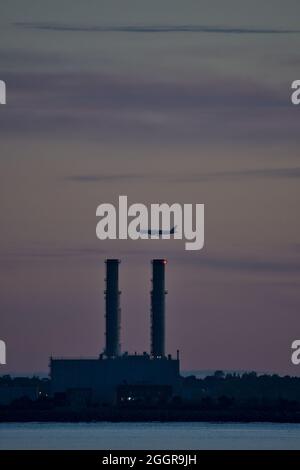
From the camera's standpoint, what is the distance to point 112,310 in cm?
10962

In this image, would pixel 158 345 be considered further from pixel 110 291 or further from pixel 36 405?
pixel 36 405

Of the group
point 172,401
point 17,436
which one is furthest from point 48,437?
point 172,401

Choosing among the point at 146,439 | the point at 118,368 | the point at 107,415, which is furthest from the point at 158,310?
the point at 146,439

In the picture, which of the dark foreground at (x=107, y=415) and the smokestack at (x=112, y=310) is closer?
the smokestack at (x=112, y=310)

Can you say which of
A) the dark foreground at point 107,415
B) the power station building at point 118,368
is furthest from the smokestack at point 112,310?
the dark foreground at point 107,415

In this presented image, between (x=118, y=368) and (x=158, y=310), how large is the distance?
4410mm

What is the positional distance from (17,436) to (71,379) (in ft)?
98.3

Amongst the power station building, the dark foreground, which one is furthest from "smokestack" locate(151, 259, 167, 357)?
the dark foreground

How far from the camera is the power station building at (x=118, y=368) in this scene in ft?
361

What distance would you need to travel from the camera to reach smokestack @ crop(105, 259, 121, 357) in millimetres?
109625

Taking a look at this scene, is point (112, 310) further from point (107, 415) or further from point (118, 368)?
point (107, 415)

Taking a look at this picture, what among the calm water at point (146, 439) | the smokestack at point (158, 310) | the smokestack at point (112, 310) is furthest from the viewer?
Result: the smokestack at point (158, 310)

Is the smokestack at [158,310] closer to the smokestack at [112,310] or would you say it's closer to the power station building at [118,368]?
the power station building at [118,368]

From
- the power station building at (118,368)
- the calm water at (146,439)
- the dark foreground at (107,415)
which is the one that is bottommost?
the calm water at (146,439)
